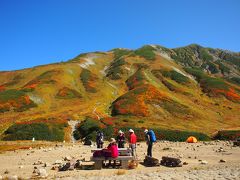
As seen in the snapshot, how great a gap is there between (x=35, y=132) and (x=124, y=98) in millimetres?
37913

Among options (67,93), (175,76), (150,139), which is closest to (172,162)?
(150,139)

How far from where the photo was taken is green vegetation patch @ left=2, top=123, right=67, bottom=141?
57.8m

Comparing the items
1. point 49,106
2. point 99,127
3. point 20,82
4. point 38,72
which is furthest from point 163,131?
point 38,72

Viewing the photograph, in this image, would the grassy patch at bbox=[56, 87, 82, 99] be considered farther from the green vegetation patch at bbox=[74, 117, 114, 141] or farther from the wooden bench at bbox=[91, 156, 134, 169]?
the wooden bench at bbox=[91, 156, 134, 169]

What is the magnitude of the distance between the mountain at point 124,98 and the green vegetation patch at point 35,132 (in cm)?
547

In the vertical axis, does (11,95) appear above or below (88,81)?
below

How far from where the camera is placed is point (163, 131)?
59.2 meters

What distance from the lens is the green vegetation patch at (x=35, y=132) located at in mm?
57844

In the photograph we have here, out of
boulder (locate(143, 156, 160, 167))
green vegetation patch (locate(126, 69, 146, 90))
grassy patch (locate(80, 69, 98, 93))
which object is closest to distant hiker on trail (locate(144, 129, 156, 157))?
boulder (locate(143, 156, 160, 167))

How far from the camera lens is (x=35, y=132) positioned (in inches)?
2335

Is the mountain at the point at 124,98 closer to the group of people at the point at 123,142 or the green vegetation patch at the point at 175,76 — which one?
the green vegetation patch at the point at 175,76

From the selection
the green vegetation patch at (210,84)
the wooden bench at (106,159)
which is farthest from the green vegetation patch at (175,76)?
the wooden bench at (106,159)

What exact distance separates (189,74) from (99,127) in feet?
342

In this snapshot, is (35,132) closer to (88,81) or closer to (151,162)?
(151,162)
